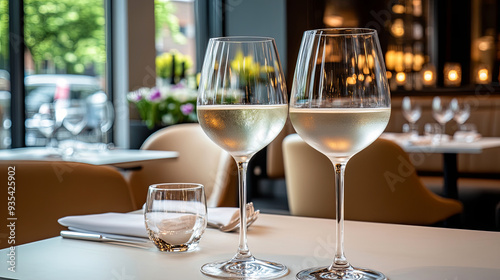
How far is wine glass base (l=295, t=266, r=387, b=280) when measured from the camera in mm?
604

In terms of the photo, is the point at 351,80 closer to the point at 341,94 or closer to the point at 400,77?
the point at 341,94

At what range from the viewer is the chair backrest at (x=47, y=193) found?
123 cm

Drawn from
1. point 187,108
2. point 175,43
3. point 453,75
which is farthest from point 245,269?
point 175,43

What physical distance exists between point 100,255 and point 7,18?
Answer: 3972mm

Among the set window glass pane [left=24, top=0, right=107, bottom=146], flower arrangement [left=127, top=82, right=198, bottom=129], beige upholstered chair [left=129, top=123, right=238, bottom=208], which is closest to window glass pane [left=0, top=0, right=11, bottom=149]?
window glass pane [left=24, top=0, right=107, bottom=146]

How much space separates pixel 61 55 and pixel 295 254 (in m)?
4.43

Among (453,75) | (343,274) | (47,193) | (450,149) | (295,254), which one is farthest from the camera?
(453,75)

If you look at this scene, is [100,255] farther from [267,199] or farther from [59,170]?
[267,199]

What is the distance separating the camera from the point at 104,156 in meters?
2.70

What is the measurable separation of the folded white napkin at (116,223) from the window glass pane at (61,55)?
Result: 3463mm

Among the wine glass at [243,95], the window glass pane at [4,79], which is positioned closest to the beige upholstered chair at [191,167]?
the wine glass at [243,95]

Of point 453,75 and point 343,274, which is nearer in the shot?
point 343,274

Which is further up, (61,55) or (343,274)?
(61,55)

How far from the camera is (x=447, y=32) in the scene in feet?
18.5
